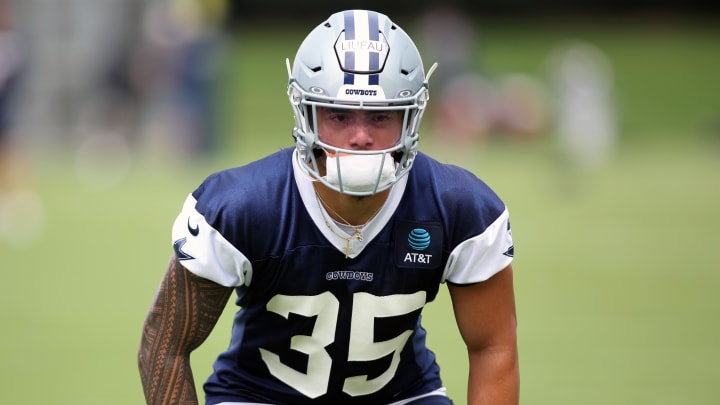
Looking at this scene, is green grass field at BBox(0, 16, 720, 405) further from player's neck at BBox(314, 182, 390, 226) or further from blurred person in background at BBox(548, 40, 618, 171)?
player's neck at BBox(314, 182, 390, 226)

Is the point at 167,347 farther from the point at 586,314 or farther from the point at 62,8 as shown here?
the point at 62,8

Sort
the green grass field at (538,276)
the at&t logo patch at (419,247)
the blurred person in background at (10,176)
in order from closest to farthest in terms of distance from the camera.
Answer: the at&t logo patch at (419,247) → the green grass field at (538,276) → the blurred person in background at (10,176)

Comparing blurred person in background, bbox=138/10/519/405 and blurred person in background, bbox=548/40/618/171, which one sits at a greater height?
blurred person in background, bbox=138/10/519/405

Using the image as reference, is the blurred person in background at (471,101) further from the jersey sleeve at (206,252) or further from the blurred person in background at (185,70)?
the jersey sleeve at (206,252)

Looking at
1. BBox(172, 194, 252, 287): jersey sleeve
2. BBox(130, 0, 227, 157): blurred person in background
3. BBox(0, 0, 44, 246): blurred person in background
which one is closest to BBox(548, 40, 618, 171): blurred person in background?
BBox(130, 0, 227, 157): blurred person in background

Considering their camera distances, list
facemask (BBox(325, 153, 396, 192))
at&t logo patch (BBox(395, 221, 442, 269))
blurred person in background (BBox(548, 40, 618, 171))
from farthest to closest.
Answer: blurred person in background (BBox(548, 40, 618, 171))
at&t logo patch (BBox(395, 221, 442, 269))
facemask (BBox(325, 153, 396, 192))

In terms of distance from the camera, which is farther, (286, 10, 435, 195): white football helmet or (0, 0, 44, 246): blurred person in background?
(0, 0, 44, 246): blurred person in background

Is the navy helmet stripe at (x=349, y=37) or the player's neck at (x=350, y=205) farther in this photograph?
the player's neck at (x=350, y=205)

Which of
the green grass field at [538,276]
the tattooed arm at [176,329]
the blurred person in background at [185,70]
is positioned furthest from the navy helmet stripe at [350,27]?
the blurred person in background at [185,70]

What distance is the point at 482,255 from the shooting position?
3.86 m

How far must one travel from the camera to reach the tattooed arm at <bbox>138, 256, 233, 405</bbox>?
380 cm

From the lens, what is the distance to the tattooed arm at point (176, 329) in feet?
12.5

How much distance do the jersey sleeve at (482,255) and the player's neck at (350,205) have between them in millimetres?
297

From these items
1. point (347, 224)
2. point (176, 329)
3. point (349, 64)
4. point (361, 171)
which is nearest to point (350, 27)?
point (349, 64)
